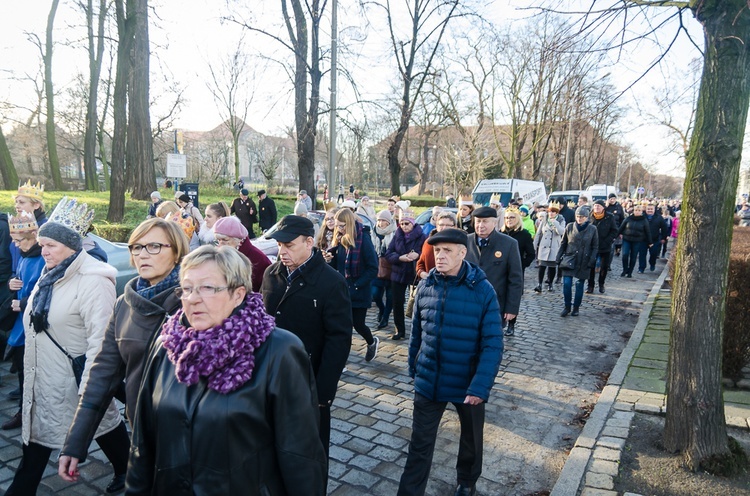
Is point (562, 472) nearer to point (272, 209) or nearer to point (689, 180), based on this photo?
point (689, 180)

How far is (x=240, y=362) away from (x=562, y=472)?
9.97ft

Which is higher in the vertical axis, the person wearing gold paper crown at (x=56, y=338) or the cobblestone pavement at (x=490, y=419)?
the person wearing gold paper crown at (x=56, y=338)

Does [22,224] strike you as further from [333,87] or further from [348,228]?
[333,87]

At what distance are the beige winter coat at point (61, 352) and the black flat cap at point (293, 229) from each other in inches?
43.8

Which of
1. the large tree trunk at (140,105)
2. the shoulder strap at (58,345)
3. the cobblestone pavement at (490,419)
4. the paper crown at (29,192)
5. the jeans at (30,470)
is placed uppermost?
the large tree trunk at (140,105)

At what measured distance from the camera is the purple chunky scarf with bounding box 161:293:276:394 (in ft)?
6.26

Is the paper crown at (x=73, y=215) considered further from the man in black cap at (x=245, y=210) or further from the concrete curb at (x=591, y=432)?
the man in black cap at (x=245, y=210)

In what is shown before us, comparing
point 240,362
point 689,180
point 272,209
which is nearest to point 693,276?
point 689,180

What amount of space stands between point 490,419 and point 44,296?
3873mm

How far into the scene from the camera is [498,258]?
618 cm

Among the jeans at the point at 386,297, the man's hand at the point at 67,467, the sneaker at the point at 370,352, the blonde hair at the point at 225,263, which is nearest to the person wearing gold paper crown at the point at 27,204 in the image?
the man's hand at the point at 67,467

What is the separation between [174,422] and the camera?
195cm

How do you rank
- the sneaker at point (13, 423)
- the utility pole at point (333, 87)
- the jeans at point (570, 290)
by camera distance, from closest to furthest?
1. the sneaker at point (13, 423)
2. the jeans at point (570, 290)
3. the utility pole at point (333, 87)

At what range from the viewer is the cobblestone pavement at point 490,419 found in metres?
3.87
